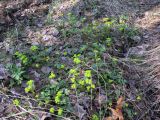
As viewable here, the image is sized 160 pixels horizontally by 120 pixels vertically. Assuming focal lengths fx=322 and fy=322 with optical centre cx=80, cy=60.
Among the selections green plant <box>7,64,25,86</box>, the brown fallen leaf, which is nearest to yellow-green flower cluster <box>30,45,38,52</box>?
green plant <box>7,64,25,86</box>

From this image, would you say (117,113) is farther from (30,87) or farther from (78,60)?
(30,87)

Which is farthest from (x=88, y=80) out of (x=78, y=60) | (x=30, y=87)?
(x=30, y=87)

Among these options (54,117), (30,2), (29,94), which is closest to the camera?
(54,117)

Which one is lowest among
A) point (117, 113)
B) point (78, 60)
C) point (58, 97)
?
point (117, 113)

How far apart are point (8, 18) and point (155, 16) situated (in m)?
1.88

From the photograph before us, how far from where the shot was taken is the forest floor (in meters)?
2.77

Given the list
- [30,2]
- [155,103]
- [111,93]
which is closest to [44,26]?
[30,2]

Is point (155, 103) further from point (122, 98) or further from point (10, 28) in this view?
point (10, 28)

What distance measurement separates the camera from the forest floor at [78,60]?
277 cm

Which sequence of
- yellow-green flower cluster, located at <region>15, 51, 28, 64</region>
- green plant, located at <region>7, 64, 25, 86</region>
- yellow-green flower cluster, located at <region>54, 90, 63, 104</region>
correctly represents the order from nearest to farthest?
yellow-green flower cluster, located at <region>54, 90, 63, 104</region>, green plant, located at <region>7, 64, 25, 86</region>, yellow-green flower cluster, located at <region>15, 51, 28, 64</region>

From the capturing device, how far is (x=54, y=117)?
8.77 ft

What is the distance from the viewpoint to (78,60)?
301cm

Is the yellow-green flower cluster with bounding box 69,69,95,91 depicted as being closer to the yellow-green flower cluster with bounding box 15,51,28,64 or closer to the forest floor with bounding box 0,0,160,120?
the forest floor with bounding box 0,0,160,120

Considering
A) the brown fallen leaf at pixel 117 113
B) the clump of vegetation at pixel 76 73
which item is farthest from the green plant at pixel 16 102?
the brown fallen leaf at pixel 117 113
